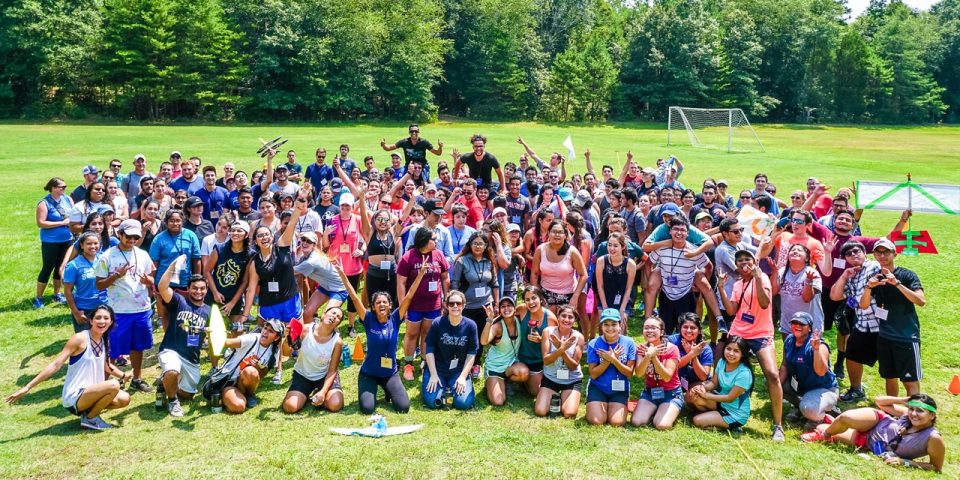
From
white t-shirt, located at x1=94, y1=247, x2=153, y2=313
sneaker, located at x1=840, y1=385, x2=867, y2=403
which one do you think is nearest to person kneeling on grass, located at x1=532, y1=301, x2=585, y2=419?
sneaker, located at x1=840, y1=385, x2=867, y2=403

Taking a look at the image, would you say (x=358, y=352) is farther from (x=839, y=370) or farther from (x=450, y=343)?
(x=839, y=370)

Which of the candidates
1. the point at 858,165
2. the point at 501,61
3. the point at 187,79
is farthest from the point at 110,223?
the point at 501,61

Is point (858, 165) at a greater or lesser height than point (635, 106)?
lesser

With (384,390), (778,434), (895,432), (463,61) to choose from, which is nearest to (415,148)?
(384,390)

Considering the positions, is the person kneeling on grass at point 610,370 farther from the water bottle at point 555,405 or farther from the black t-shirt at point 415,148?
the black t-shirt at point 415,148

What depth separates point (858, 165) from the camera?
99.1 feet

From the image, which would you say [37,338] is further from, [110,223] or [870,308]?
[870,308]

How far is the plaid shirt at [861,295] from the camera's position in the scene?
7062 millimetres

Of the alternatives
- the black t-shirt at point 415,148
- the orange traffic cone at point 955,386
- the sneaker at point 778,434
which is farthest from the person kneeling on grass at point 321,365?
the black t-shirt at point 415,148

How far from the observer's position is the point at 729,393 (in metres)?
6.58

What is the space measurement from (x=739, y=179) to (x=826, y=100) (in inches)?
2095

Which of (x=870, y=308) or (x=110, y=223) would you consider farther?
(x=110, y=223)

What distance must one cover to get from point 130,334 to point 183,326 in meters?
0.99

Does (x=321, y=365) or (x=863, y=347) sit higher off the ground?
(x=863, y=347)
